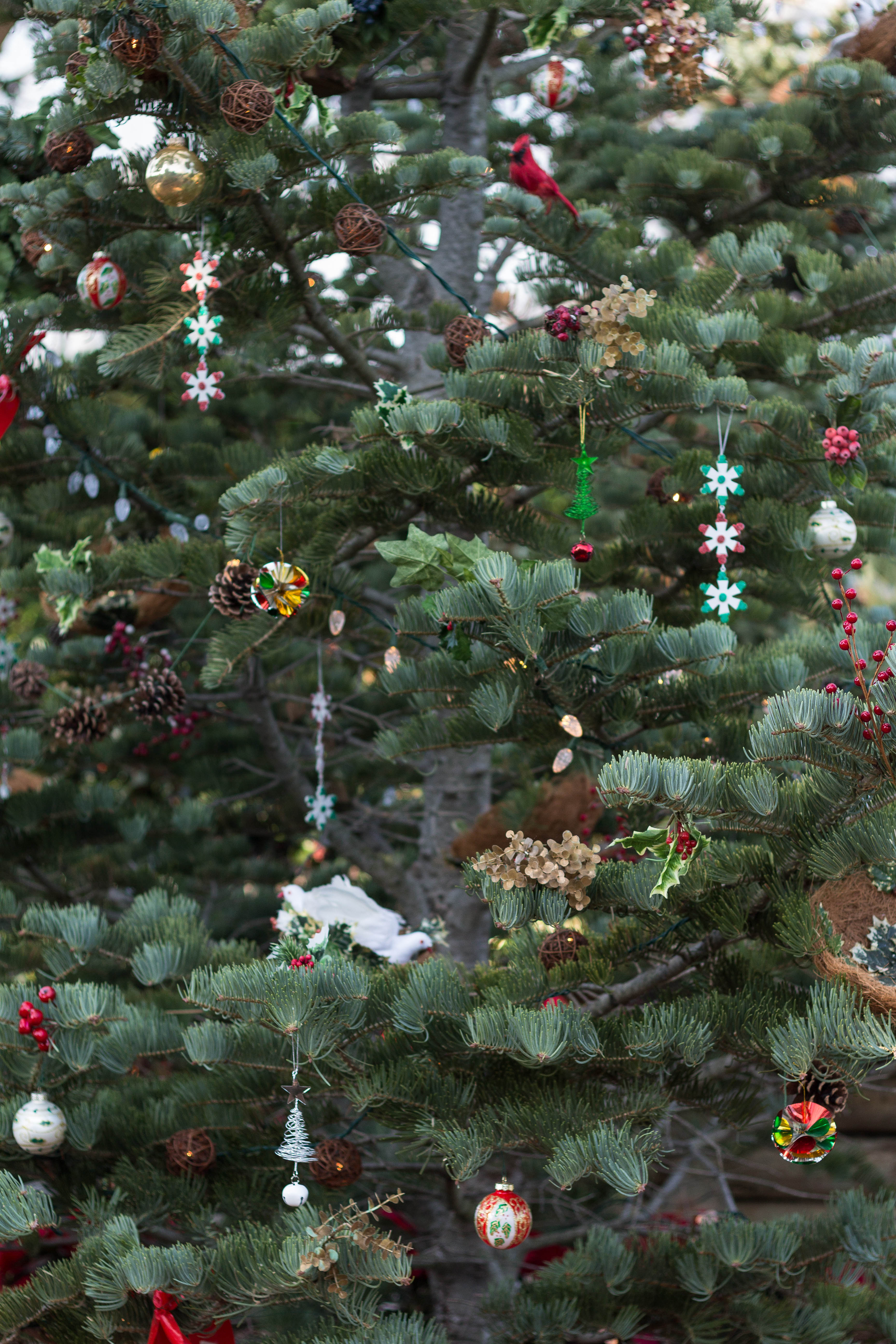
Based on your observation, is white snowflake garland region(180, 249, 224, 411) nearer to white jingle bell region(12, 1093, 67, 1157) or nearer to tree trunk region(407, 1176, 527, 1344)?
white jingle bell region(12, 1093, 67, 1157)

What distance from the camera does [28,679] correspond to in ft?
8.18

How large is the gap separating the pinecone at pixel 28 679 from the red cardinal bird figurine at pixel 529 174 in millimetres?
1459

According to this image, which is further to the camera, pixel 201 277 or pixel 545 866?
pixel 201 277

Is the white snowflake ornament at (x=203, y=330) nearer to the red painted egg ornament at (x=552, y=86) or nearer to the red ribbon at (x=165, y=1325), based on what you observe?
the red painted egg ornament at (x=552, y=86)

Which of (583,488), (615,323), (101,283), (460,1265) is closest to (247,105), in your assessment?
(101,283)

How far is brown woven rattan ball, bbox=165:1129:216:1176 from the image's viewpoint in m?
1.70

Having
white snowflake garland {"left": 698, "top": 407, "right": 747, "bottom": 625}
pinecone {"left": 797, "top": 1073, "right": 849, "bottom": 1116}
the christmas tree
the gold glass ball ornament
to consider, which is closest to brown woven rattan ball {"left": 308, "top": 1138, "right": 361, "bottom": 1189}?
the christmas tree

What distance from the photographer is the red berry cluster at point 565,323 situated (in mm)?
1508

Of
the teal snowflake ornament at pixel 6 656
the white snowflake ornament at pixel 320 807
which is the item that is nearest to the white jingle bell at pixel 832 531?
the white snowflake ornament at pixel 320 807

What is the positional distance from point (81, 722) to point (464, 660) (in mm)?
1113

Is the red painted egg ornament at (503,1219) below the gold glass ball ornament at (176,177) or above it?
below

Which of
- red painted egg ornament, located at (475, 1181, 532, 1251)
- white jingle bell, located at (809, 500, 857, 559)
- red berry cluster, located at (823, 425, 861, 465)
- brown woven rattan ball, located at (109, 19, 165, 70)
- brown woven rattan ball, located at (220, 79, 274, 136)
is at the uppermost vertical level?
brown woven rattan ball, located at (109, 19, 165, 70)

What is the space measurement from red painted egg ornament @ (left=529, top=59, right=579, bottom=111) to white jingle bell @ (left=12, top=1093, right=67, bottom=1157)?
6.93ft

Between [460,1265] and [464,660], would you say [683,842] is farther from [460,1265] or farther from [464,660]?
[460,1265]
